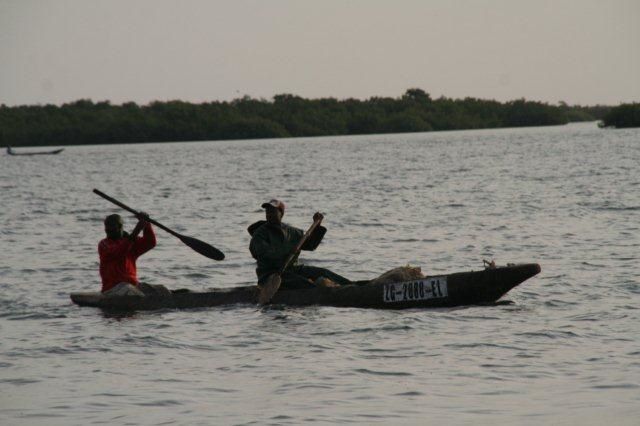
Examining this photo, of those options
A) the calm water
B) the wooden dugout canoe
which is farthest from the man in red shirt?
the calm water

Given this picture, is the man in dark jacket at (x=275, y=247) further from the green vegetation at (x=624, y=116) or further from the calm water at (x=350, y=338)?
the green vegetation at (x=624, y=116)

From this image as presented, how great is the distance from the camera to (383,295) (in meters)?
13.2

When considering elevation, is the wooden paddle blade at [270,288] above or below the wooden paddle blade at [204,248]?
below

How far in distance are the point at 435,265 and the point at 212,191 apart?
79.0 ft

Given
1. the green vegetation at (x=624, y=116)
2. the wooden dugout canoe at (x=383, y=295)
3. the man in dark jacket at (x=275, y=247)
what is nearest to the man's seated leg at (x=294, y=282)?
the man in dark jacket at (x=275, y=247)

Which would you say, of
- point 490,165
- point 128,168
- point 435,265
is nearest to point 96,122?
point 128,168

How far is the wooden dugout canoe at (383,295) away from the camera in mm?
12992

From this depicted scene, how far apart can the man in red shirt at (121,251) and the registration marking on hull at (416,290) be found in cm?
277

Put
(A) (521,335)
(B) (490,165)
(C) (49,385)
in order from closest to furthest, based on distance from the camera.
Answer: (C) (49,385)
(A) (521,335)
(B) (490,165)

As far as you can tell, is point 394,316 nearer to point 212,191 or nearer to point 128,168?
point 212,191

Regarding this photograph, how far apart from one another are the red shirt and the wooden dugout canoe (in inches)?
10.9

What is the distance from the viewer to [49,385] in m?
Answer: 9.84

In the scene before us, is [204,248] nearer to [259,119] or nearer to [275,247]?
[275,247]

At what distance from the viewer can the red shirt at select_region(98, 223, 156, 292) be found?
13359mm
